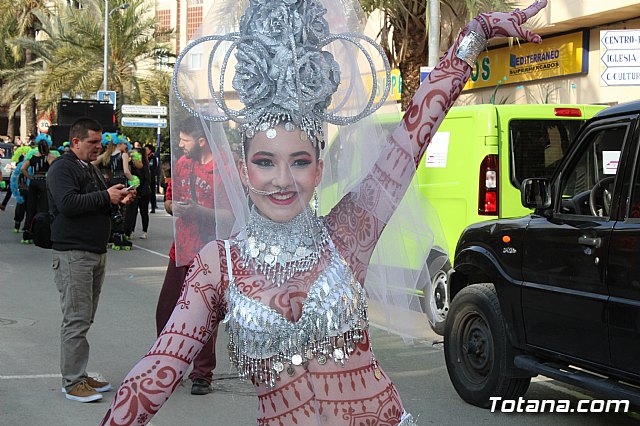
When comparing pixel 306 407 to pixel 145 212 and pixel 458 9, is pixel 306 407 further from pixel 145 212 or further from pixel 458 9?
pixel 458 9

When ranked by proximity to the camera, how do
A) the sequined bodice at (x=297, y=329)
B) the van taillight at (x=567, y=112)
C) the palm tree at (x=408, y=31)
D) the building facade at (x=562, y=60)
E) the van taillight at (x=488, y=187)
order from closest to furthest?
the sequined bodice at (x=297, y=329)
the van taillight at (x=488, y=187)
the van taillight at (x=567, y=112)
the building facade at (x=562, y=60)
the palm tree at (x=408, y=31)

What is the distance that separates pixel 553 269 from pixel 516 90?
53.9 feet

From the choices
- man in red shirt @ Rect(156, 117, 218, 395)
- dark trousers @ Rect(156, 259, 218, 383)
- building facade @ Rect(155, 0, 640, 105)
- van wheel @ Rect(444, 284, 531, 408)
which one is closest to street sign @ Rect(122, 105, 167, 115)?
building facade @ Rect(155, 0, 640, 105)

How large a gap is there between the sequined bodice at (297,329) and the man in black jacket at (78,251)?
4.76 metres

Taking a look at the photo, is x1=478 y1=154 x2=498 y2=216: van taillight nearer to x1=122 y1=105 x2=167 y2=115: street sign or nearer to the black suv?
the black suv

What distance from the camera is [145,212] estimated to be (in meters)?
19.7

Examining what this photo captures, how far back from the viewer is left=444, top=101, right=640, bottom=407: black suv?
538cm

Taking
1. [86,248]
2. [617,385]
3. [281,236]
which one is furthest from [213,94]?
[86,248]

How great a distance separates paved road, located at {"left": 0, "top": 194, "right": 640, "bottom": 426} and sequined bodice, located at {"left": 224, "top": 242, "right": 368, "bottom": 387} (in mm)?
1942

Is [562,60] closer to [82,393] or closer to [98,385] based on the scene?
[98,385]

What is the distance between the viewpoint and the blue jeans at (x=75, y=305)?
22.4 feet

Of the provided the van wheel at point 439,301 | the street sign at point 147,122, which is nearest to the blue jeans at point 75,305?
the van wheel at point 439,301

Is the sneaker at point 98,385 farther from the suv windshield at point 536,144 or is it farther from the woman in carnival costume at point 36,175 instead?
the woman in carnival costume at point 36,175
